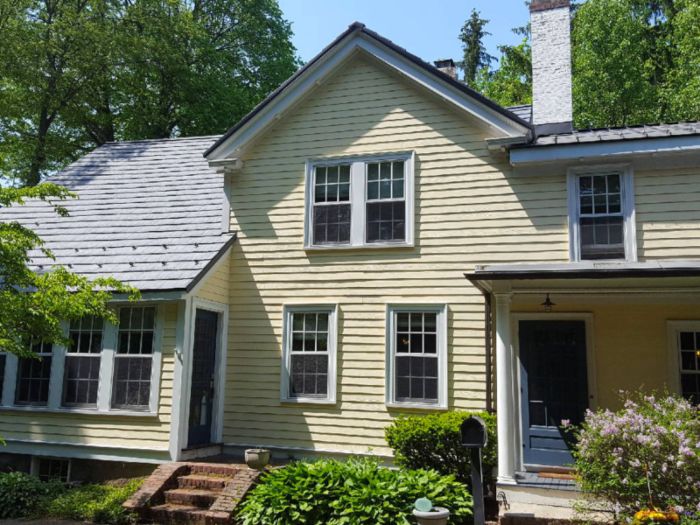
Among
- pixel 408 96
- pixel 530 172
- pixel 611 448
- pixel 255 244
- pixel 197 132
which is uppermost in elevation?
pixel 197 132

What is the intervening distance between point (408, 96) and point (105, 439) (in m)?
8.52

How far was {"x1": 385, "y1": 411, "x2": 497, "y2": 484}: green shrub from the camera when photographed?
921cm

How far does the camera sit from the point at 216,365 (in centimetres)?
1219

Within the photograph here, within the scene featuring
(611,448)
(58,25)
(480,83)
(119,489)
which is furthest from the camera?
(480,83)

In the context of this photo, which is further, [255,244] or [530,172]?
[255,244]

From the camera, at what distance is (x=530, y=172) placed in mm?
11062

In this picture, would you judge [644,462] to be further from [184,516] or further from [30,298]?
[30,298]

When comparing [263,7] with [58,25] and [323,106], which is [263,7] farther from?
[323,106]

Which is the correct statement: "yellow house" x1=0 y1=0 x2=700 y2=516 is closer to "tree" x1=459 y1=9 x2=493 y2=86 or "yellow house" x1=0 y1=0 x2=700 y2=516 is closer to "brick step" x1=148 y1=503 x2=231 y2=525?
"brick step" x1=148 y1=503 x2=231 y2=525

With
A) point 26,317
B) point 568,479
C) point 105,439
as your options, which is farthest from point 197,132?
point 568,479

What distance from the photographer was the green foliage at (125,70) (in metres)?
23.6

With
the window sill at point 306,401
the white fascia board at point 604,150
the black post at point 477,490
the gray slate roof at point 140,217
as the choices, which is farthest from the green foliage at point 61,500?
the white fascia board at point 604,150

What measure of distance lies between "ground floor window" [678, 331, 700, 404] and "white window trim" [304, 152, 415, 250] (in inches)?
190

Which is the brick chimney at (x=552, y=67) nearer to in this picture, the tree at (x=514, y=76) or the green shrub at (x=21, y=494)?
the green shrub at (x=21, y=494)
